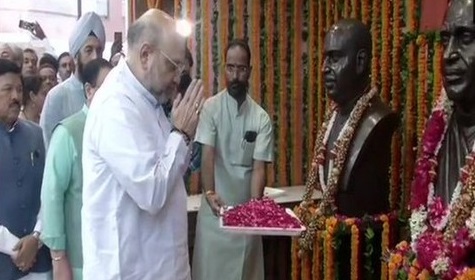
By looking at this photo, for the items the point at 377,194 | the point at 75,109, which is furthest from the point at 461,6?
the point at 75,109

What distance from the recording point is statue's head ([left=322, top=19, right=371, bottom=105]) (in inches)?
122

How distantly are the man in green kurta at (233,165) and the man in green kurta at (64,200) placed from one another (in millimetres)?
1129

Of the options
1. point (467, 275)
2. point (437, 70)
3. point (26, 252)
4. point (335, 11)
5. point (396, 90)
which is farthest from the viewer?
point (335, 11)

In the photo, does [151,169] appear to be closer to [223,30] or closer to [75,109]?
[75,109]

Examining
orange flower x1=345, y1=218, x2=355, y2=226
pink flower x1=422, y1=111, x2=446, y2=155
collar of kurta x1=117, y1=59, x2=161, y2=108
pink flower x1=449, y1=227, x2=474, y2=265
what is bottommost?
orange flower x1=345, y1=218, x2=355, y2=226

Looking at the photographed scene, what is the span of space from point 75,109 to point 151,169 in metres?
1.76

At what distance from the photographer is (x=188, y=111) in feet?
7.25

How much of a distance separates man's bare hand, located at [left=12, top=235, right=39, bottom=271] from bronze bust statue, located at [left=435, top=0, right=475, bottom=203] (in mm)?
1586

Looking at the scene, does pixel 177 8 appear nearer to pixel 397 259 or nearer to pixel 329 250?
pixel 329 250

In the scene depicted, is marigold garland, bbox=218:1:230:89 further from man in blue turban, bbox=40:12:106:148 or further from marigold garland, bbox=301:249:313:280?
marigold garland, bbox=301:249:313:280

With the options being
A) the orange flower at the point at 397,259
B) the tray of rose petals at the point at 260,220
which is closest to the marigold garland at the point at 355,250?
the tray of rose petals at the point at 260,220

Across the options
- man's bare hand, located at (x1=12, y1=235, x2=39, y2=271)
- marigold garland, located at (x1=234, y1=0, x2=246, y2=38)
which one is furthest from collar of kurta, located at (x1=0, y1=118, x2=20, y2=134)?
marigold garland, located at (x1=234, y1=0, x2=246, y2=38)

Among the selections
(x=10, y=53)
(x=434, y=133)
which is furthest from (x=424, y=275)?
(x=10, y=53)

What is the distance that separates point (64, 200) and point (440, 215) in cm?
138
